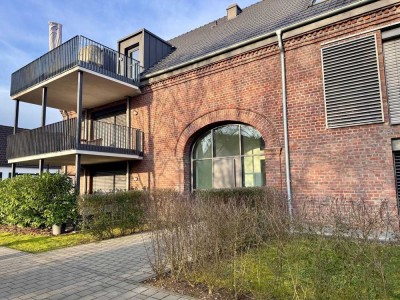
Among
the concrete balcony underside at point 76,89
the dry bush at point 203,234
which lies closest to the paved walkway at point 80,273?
the dry bush at point 203,234

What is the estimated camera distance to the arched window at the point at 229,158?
9984 mm

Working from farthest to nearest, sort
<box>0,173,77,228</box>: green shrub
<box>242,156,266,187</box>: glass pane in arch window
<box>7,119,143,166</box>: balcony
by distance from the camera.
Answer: <box>7,119,143,166</box>: balcony < <box>242,156,266,187</box>: glass pane in arch window < <box>0,173,77,228</box>: green shrub

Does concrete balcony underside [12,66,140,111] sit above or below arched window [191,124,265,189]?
above

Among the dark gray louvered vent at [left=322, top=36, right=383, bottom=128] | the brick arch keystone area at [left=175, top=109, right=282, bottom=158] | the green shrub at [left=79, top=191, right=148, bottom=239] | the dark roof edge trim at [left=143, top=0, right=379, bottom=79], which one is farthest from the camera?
the brick arch keystone area at [left=175, top=109, right=282, bottom=158]

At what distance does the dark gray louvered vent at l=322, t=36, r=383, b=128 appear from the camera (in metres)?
7.66

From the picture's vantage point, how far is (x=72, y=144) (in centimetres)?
1088

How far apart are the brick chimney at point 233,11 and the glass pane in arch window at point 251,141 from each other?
23.3ft

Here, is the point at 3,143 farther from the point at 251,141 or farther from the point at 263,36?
the point at 263,36

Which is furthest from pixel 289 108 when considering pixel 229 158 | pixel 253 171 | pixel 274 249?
pixel 274 249

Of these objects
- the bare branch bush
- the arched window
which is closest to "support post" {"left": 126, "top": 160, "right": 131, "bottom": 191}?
the arched window

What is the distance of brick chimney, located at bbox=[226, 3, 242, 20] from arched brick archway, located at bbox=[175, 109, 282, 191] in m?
6.55

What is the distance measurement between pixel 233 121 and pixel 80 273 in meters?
7.01

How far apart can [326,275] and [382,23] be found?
7247 millimetres

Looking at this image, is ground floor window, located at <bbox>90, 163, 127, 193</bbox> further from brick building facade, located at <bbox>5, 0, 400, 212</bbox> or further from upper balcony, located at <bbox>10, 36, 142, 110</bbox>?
upper balcony, located at <bbox>10, 36, 142, 110</bbox>
